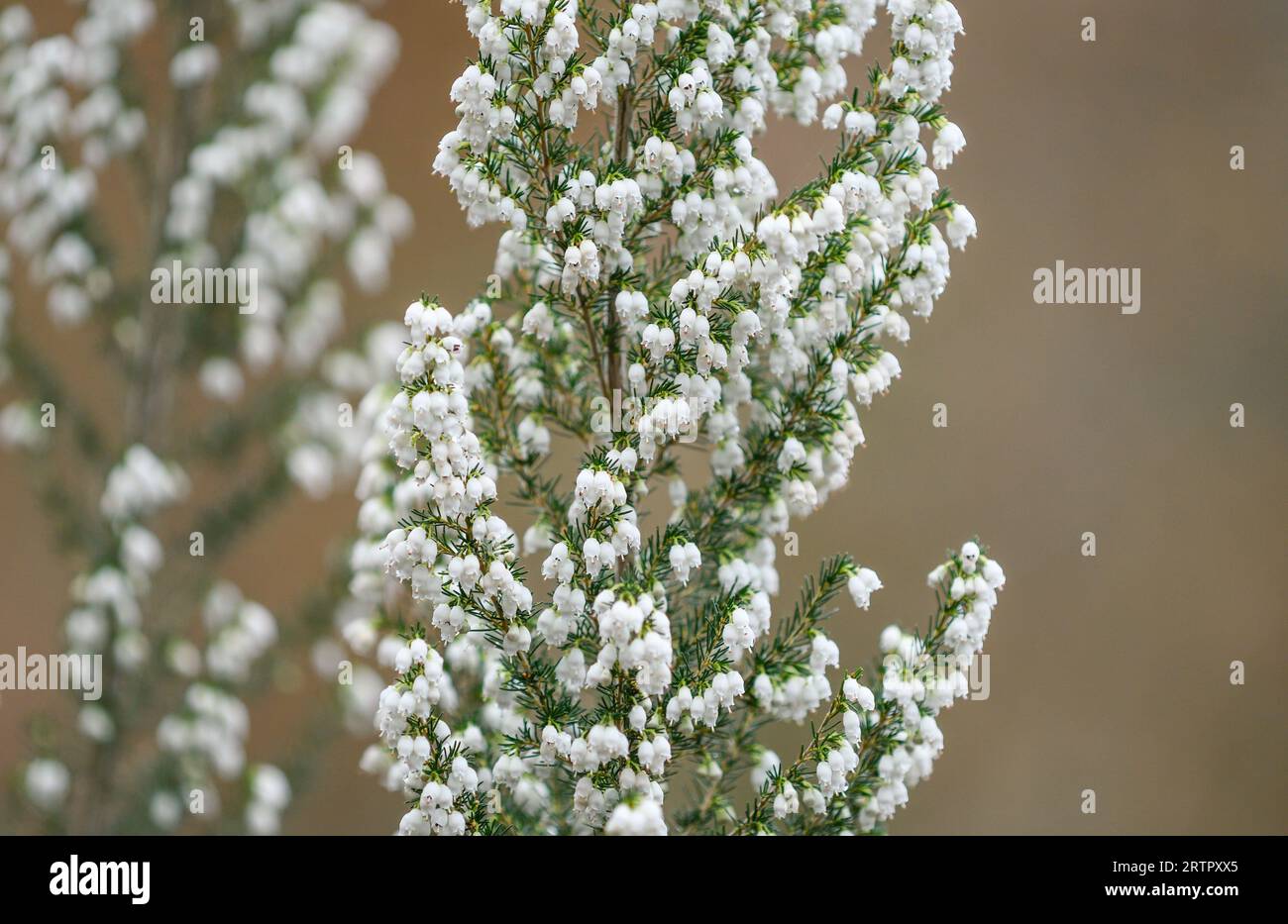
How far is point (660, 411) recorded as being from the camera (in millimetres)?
1587

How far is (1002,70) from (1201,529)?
5.94ft

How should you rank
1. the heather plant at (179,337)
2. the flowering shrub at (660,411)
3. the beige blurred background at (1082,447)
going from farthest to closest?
the beige blurred background at (1082,447), the heather plant at (179,337), the flowering shrub at (660,411)

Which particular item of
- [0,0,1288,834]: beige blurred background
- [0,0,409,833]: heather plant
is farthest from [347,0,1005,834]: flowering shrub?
[0,0,1288,834]: beige blurred background

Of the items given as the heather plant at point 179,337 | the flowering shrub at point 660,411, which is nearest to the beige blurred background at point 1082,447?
the heather plant at point 179,337

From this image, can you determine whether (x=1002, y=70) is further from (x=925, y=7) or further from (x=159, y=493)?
(x=159, y=493)

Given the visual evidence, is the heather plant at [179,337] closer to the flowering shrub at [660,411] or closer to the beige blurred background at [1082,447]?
the beige blurred background at [1082,447]

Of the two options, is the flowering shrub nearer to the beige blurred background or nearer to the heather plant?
the heather plant

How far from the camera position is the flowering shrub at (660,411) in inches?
62.4

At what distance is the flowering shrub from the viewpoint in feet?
5.20

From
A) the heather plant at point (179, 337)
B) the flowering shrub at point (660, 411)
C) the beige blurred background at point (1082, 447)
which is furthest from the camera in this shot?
the beige blurred background at point (1082, 447)

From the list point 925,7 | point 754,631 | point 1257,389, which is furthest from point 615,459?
point 1257,389

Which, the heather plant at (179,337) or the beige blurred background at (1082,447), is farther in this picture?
the beige blurred background at (1082,447)

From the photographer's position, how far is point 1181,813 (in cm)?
400

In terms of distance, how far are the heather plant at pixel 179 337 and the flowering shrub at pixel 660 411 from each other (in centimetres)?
122
